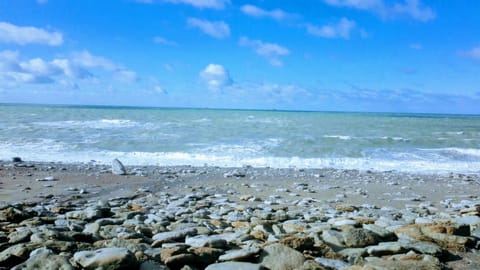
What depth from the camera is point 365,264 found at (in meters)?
3.46

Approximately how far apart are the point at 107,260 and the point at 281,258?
1.49 metres

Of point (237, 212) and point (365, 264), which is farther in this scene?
point (237, 212)

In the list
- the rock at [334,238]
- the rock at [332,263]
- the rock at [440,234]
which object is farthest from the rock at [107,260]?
the rock at [440,234]

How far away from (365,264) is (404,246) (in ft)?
2.11

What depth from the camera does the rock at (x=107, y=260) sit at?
10.3 ft

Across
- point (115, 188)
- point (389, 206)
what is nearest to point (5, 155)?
point (115, 188)

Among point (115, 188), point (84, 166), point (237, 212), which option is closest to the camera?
point (237, 212)

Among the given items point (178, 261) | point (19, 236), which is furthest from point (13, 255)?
point (178, 261)

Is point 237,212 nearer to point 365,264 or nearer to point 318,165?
point 365,264

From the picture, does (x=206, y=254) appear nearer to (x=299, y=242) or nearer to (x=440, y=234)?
(x=299, y=242)

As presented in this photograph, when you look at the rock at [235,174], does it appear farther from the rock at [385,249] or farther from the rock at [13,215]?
the rock at [385,249]

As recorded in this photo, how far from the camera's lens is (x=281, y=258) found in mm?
3469

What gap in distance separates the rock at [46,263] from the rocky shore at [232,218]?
0.01 m

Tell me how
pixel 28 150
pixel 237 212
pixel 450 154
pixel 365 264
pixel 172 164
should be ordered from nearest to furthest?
pixel 365 264
pixel 237 212
pixel 172 164
pixel 28 150
pixel 450 154
